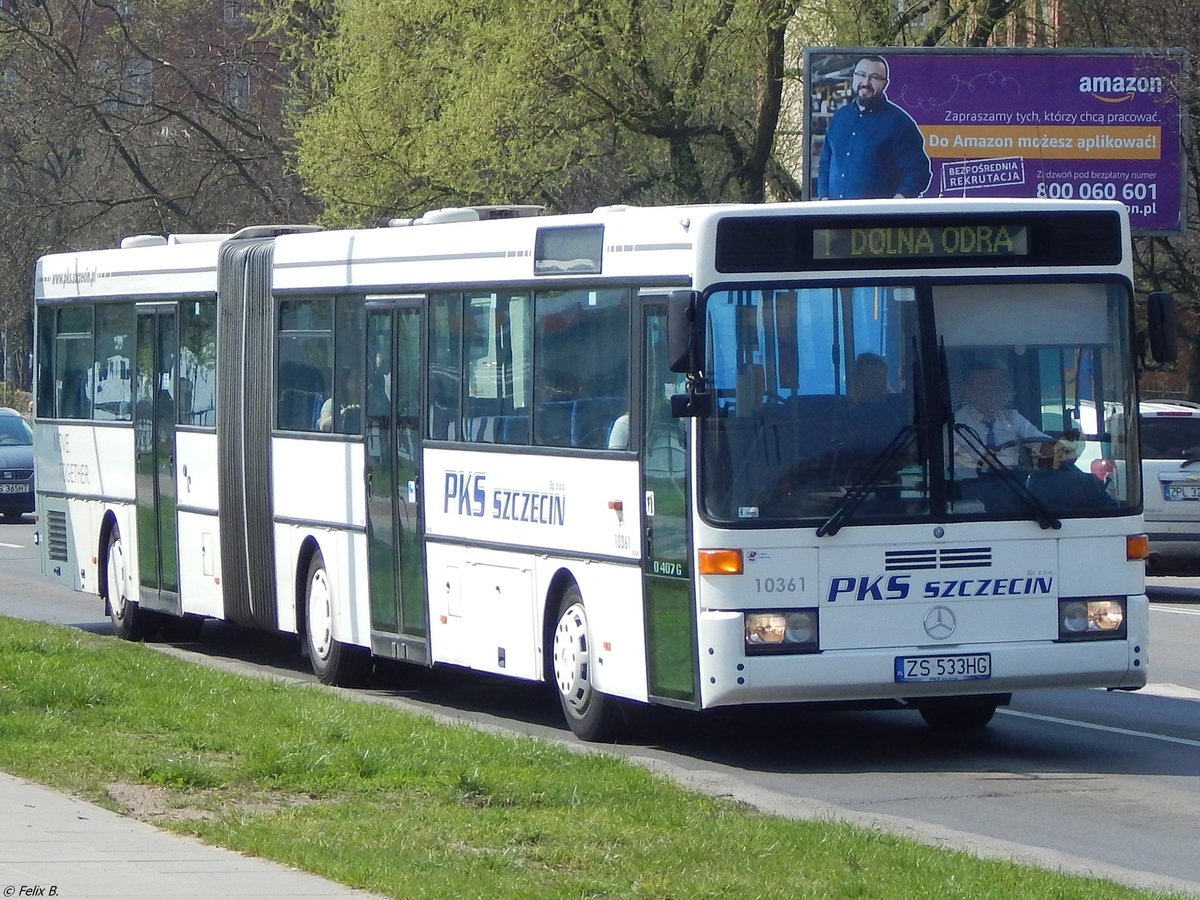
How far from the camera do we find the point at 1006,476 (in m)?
10.6

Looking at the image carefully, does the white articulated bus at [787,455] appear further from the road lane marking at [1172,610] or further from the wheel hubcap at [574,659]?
the road lane marking at [1172,610]

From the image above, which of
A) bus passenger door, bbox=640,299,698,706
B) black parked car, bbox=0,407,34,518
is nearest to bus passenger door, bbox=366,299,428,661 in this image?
bus passenger door, bbox=640,299,698,706

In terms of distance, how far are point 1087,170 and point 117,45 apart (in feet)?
65.4

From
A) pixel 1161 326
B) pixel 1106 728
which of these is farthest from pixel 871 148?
pixel 1161 326

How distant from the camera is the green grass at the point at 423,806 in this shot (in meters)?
7.14

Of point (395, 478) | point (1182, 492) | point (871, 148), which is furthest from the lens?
point (871, 148)

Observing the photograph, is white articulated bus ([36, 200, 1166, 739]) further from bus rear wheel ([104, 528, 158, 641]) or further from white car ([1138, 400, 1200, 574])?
white car ([1138, 400, 1200, 574])

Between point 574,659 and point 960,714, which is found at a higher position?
point 574,659

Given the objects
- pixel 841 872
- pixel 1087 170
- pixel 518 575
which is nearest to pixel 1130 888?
pixel 841 872

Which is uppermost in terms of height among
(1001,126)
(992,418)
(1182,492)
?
(1001,126)

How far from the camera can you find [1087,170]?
3023 cm

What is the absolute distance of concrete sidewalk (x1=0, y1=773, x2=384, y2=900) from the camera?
264 inches

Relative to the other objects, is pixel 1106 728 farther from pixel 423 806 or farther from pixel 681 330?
pixel 423 806

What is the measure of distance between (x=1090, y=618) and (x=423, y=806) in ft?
12.3
